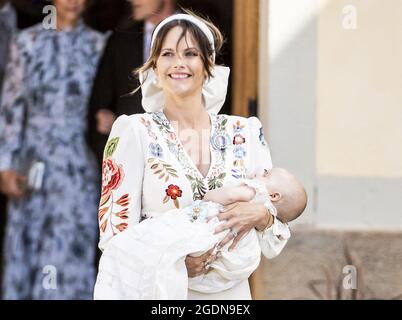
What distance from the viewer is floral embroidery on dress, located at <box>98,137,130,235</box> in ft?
12.0

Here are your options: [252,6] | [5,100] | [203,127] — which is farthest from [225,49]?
[203,127]

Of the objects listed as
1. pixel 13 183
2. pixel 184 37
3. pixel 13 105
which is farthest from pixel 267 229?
pixel 13 183

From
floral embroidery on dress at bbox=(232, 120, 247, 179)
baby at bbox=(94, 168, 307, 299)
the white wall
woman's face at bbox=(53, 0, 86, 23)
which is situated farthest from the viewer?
the white wall

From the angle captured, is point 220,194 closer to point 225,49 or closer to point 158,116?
point 158,116

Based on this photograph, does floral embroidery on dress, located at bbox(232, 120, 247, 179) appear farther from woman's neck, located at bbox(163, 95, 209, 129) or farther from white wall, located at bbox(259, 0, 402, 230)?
white wall, located at bbox(259, 0, 402, 230)

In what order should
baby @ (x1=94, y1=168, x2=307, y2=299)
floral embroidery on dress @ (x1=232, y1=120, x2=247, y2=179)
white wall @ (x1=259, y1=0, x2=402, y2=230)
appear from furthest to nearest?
white wall @ (x1=259, y1=0, x2=402, y2=230), floral embroidery on dress @ (x1=232, y1=120, x2=247, y2=179), baby @ (x1=94, y1=168, x2=307, y2=299)

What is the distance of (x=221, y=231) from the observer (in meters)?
3.70

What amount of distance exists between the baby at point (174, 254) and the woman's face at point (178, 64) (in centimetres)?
36

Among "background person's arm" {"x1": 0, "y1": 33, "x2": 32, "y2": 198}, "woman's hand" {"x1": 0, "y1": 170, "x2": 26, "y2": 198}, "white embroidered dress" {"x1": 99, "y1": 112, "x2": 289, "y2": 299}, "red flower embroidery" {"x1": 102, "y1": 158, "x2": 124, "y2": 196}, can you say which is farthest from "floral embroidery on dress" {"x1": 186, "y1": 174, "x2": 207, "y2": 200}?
"woman's hand" {"x1": 0, "y1": 170, "x2": 26, "y2": 198}

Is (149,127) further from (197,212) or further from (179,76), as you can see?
(197,212)

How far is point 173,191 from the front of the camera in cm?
368

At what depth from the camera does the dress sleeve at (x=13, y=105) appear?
580cm

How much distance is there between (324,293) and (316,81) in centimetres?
100

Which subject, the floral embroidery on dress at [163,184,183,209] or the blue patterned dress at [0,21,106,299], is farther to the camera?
the blue patterned dress at [0,21,106,299]
